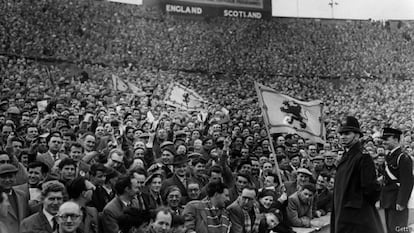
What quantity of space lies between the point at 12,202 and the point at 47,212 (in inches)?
13.4

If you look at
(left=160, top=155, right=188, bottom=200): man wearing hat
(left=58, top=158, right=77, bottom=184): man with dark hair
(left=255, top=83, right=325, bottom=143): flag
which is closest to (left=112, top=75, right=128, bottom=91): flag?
(left=255, top=83, right=325, bottom=143): flag

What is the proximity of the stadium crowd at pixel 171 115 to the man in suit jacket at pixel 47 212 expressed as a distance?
0.03 feet

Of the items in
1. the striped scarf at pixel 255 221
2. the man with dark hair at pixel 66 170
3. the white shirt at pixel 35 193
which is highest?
the man with dark hair at pixel 66 170

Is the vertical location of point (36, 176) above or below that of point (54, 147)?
below

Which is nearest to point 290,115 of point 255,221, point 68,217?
point 255,221

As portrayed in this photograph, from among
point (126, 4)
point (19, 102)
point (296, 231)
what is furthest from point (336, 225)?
point (126, 4)

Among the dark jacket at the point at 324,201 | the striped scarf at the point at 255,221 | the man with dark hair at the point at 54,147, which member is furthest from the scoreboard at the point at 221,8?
the striped scarf at the point at 255,221

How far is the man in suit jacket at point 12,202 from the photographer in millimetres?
3820

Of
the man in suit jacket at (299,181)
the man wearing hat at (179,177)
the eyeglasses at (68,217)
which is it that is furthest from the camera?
the man in suit jacket at (299,181)

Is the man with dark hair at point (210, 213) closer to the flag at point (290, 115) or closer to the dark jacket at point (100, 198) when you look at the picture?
the dark jacket at point (100, 198)

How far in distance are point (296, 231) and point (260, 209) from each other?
78 cm

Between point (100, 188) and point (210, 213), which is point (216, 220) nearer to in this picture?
point (210, 213)

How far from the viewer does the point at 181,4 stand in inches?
811

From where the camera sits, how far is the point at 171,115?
1118cm
